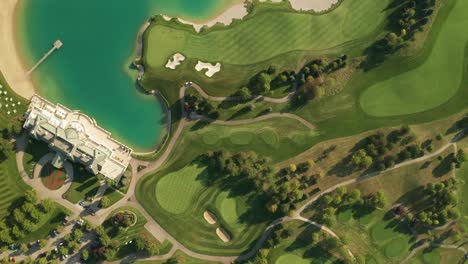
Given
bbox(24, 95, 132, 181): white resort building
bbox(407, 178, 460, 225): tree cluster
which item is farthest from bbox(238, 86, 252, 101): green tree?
bbox(407, 178, 460, 225): tree cluster

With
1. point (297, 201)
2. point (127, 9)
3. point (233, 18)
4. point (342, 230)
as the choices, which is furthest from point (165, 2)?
point (342, 230)

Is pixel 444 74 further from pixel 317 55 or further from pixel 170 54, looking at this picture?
pixel 170 54

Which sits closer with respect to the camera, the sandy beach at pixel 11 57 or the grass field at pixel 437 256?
the sandy beach at pixel 11 57

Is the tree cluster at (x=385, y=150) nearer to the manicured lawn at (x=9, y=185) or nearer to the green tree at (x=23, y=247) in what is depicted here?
the green tree at (x=23, y=247)

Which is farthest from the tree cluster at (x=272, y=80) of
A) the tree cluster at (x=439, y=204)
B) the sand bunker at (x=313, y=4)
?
the tree cluster at (x=439, y=204)

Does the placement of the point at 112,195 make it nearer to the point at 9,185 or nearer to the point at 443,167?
the point at 9,185

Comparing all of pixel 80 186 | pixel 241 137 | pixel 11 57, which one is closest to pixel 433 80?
pixel 241 137

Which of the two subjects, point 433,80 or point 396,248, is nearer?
point 396,248
